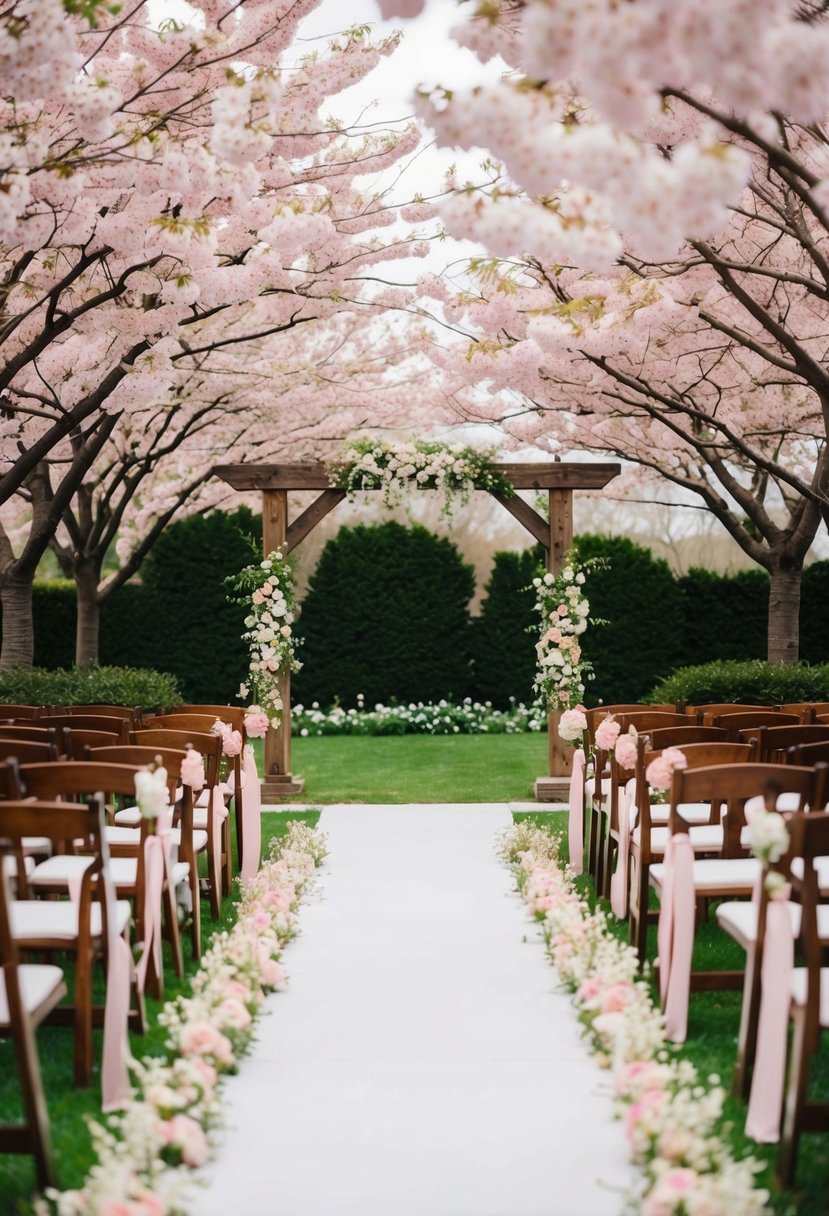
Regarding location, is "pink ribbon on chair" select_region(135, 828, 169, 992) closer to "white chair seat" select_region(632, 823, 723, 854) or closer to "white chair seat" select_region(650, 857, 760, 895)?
"white chair seat" select_region(650, 857, 760, 895)

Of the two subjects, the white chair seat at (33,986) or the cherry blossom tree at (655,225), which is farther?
the white chair seat at (33,986)

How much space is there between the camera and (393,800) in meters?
9.41

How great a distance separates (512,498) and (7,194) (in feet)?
19.6

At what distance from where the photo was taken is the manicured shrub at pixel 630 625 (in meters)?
15.1

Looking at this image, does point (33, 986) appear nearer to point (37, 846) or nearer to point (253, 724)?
point (37, 846)

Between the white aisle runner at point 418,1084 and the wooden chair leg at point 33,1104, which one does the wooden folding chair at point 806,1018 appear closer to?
the white aisle runner at point 418,1084

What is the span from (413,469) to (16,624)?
145 inches

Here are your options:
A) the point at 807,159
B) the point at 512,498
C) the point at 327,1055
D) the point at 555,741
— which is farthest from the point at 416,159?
the point at 327,1055

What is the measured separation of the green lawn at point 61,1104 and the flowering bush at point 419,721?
389 inches

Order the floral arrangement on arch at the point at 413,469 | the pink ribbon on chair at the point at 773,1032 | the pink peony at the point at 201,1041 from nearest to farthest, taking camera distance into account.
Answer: the pink ribbon on chair at the point at 773,1032
the pink peony at the point at 201,1041
the floral arrangement on arch at the point at 413,469

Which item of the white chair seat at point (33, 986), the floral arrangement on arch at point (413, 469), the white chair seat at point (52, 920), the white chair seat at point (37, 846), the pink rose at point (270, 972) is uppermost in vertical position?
the floral arrangement on arch at point (413, 469)

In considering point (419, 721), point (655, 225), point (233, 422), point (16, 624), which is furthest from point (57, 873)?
point (419, 721)

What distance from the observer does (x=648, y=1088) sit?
2.94 meters

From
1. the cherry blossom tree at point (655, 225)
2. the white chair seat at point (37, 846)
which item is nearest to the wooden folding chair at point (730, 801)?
the cherry blossom tree at point (655, 225)
